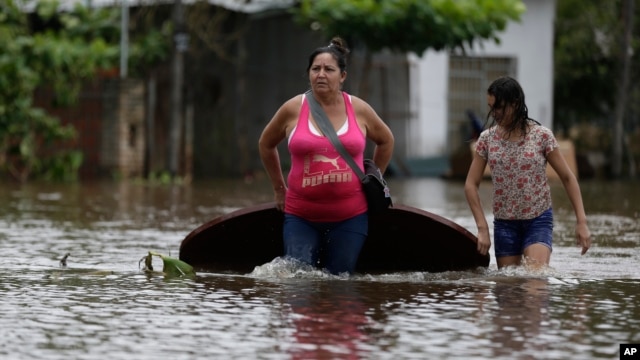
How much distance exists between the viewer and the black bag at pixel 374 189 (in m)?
9.16

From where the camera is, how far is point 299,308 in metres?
7.93

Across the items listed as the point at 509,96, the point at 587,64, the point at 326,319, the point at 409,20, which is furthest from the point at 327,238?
the point at 587,64

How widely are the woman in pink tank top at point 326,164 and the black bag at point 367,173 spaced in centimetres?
3

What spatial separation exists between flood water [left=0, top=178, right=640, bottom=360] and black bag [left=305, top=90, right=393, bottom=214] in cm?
51

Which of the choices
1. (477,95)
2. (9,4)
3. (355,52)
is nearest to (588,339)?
(9,4)

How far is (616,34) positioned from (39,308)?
94.7ft

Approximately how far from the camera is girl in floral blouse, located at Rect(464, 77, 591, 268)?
944 centimetres

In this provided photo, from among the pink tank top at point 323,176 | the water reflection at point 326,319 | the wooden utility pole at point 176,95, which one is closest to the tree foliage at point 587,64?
the wooden utility pole at point 176,95

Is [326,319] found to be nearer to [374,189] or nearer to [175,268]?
[374,189]

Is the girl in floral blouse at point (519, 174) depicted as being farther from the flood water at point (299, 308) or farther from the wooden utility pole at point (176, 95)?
the wooden utility pole at point (176, 95)

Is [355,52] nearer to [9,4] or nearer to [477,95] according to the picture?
[477,95]

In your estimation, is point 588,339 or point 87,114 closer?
point 588,339

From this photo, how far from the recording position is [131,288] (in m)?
8.96

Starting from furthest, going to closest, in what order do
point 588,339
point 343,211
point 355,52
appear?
point 355,52 < point 343,211 < point 588,339
